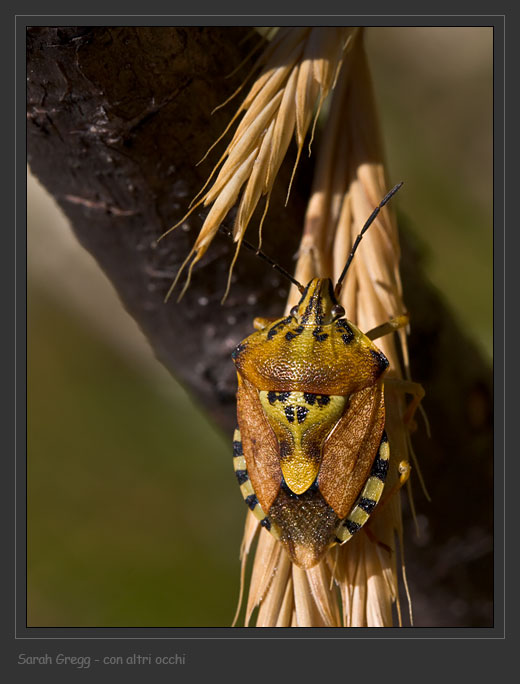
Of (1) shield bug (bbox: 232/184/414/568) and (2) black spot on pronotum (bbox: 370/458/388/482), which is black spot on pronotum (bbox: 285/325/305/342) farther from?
(2) black spot on pronotum (bbox: 370/458/388/482)

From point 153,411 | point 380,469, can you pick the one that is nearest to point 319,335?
point 380,469

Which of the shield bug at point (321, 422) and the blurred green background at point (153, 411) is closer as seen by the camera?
the shield bug at point (321, 422)

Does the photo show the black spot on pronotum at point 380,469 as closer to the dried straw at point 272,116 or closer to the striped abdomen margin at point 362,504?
the striped abdomen margin at point 362,504

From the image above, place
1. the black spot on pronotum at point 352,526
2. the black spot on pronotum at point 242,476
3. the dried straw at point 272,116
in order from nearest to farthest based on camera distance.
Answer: the dried straw at point 272,116
the black spot on pronotum at point 352,526
the black spot on pronotum at point 242,476

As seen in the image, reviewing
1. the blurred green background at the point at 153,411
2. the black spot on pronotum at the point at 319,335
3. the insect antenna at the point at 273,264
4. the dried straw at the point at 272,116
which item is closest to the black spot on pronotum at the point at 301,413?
the black spot on pronotum at the point at 319,335

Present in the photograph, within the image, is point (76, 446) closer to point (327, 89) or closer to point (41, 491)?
point (41, 491)

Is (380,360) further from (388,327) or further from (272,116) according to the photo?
(272,116)

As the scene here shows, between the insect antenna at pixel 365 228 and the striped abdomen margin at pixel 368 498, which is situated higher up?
the insect antenna at pixel 365 228

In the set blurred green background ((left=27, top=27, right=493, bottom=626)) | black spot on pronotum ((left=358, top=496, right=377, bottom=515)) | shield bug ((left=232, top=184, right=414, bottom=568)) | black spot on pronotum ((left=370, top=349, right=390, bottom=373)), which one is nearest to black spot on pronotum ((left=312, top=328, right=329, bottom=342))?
shield bug ((left=232, top=184, right=414, bottom=568))
